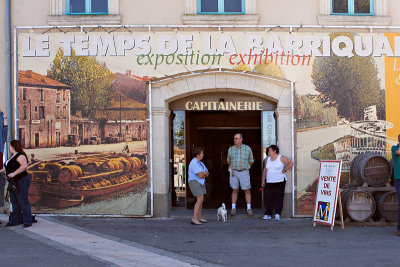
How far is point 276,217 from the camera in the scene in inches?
411

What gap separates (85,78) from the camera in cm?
1066

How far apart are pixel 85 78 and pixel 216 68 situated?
2.76 m

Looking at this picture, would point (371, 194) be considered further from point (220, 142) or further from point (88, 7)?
point (88, 7)

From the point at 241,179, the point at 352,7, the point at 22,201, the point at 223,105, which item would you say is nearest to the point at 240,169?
the point at 241,179

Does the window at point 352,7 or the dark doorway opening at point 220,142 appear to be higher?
the window at point 352,7

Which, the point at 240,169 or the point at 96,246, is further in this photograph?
the point at 240,169

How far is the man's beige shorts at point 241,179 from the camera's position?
10.7 m

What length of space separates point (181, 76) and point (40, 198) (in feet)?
12.9

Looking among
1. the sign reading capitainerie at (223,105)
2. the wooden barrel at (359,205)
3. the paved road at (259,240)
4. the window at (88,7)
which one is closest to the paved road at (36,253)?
the paved road at (259,240)

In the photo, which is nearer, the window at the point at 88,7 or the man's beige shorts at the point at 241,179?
the man's beige shorts at the point at 241,179

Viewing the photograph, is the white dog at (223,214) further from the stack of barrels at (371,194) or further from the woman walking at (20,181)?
the woman walking at (20,181)

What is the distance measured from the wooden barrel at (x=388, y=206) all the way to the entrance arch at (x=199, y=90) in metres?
1.89

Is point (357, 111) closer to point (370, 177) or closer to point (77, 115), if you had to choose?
point (370, 177)

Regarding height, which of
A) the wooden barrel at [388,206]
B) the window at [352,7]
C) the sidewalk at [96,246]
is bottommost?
the sidewalk at [96,246]
